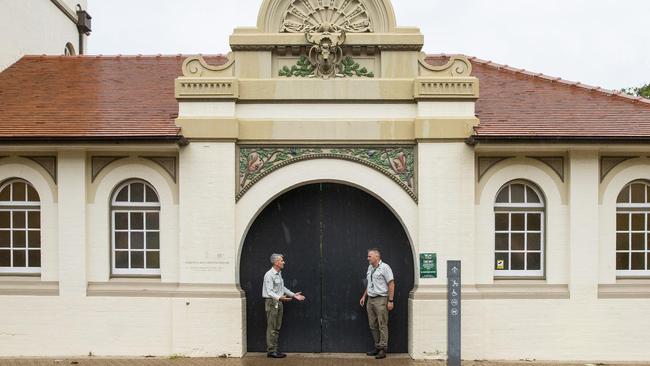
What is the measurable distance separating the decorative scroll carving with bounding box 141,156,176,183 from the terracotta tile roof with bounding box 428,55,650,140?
523 cm

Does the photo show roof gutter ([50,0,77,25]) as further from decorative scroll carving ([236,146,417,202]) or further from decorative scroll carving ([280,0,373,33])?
decorative scroll carving ([236,146,417,202])

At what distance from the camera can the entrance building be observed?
11445 mm

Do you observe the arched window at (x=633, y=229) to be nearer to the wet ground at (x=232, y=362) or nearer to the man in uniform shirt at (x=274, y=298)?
the wet ground at (x=232, y=362)

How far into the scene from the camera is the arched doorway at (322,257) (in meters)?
12.1

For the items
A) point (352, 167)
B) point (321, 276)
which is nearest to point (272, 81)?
point (352, 167)

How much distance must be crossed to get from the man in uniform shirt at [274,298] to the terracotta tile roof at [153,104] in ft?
9.17

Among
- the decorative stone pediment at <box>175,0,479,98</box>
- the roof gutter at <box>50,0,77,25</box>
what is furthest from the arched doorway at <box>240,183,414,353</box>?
the roof gutter at <box>50,0,77,25</box>

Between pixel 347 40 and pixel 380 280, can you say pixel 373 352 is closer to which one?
pixel 380 280

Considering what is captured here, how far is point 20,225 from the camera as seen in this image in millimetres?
11961

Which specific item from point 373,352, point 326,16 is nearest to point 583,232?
point 373,352

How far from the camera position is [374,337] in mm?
11695

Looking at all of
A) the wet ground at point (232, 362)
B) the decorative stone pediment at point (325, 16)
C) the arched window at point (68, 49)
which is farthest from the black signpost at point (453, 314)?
the arched window at point (68, 49)

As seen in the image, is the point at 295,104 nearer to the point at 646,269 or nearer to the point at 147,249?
the point at 147,249

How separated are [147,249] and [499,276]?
6163 mm
